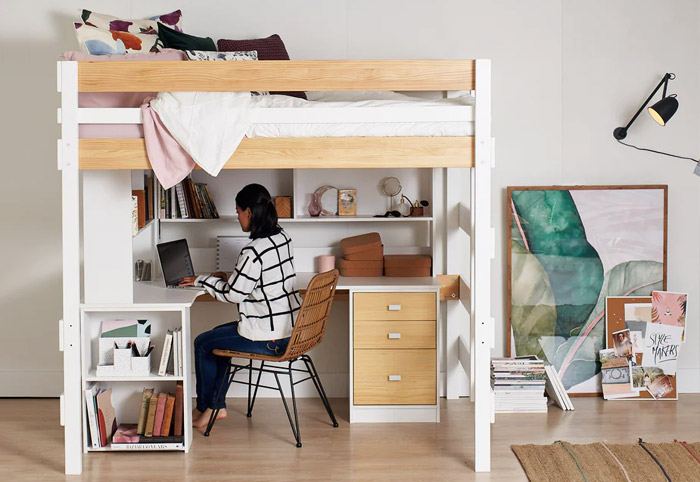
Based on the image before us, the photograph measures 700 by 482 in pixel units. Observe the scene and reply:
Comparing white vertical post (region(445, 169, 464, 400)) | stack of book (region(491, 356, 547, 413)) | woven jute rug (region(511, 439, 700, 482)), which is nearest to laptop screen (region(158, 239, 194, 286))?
white vertical post (region(445, 169, 464, 400))

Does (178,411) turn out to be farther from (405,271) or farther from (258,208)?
(405,271)

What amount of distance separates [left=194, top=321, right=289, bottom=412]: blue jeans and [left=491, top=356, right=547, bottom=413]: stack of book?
117cm

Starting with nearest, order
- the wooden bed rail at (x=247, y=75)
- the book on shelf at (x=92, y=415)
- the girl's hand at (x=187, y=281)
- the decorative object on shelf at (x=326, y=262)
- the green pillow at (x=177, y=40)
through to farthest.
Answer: the wooden bed rail at (x=247, y=75) → the book on shelf at (x=92, y=415) → the girl's hand at (x=187, y=281) → the green pillow at (x=177, y=40) → the decorative object on shelf at (x=326, y=262)

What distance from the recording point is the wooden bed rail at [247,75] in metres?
3.23

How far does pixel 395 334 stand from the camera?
4031 millimetres

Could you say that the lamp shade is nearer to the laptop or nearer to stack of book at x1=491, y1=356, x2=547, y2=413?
stack of book at x1=491, y1=356, x2=547, y2=413

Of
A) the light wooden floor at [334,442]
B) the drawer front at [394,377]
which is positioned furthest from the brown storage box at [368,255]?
the light wooden floor at [334,442]

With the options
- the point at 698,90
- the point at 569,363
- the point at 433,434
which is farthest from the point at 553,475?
the point at 698,90

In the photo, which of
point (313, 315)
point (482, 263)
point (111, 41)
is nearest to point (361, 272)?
point (313, 315)

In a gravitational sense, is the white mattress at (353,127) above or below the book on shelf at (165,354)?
above

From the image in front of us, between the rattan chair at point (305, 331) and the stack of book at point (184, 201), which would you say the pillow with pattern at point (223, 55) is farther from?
the rattan chair at point (305, 331)

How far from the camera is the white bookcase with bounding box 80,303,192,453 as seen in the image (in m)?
3.55

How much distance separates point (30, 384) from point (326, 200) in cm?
186

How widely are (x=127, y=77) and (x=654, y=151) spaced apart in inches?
109
